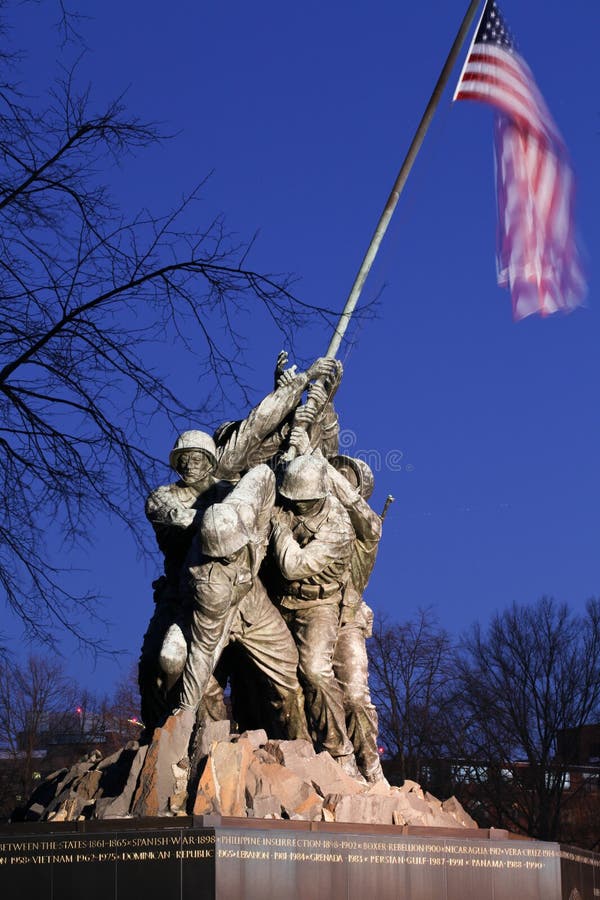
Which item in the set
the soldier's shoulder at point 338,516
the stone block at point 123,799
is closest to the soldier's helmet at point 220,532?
the soldier's shoulder at point 338,516

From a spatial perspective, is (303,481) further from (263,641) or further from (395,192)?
(395,192)

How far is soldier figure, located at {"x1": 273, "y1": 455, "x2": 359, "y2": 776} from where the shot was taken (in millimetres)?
11984

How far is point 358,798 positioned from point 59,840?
6.97 feet

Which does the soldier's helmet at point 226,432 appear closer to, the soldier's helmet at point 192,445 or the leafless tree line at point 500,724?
the soldier's helmet at point 192,445

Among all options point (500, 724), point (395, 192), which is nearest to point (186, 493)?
point (395, 192)

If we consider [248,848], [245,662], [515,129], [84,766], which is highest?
[515,129]

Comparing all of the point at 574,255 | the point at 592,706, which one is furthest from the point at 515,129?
the point at 592,706

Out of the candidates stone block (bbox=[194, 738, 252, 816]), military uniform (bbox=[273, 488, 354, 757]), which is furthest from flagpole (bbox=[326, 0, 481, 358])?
stone block (bbox=[194, 738, 252, 816])

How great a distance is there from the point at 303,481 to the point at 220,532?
41.8 inches

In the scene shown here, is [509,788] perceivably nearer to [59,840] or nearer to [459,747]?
[459,747]

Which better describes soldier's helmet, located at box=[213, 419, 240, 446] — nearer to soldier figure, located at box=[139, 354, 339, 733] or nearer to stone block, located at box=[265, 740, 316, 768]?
soldier figure, located at box=[139, 354, 339, 733]

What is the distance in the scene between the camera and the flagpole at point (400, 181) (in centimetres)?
1378

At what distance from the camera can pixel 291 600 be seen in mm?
12234

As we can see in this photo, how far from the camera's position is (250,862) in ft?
31.1
